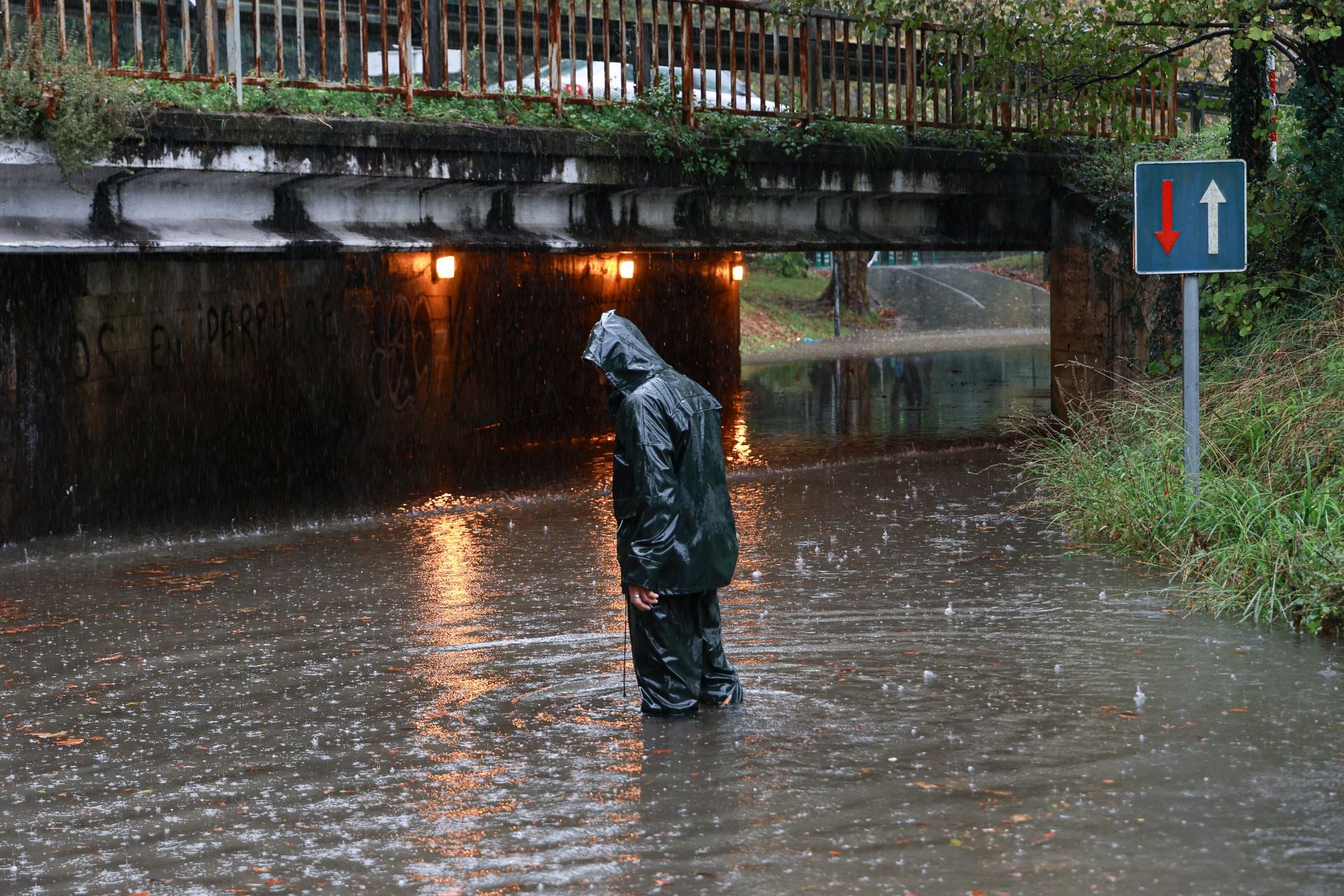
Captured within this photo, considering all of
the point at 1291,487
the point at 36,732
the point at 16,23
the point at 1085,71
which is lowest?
the point at 36,732

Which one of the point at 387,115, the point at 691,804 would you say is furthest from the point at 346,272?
the point at 691,804

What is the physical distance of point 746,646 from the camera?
7.88m

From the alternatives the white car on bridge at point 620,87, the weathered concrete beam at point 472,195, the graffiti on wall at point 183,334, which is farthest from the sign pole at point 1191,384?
the graffiti on wall at point 183,334

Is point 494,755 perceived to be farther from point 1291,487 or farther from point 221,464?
point 221,464

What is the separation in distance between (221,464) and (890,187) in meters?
7.54

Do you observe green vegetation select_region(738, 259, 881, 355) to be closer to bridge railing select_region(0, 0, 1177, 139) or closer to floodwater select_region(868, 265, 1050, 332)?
floodwater select_region(868, 265, 1050, 332)

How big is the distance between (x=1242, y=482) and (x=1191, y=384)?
67 cm

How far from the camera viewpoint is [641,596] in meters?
6.39

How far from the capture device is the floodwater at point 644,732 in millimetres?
4992

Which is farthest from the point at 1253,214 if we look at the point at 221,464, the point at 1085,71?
the point at 221,464

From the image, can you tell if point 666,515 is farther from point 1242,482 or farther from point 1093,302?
point 1093,302

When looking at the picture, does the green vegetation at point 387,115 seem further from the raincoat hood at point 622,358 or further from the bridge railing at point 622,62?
the raincoat hood at point 622,358

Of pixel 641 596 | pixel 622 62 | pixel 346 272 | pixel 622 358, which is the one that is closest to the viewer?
pixel 641 596

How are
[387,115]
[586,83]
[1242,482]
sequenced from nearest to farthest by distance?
[1242,482] → [387,115] → [586,83]
